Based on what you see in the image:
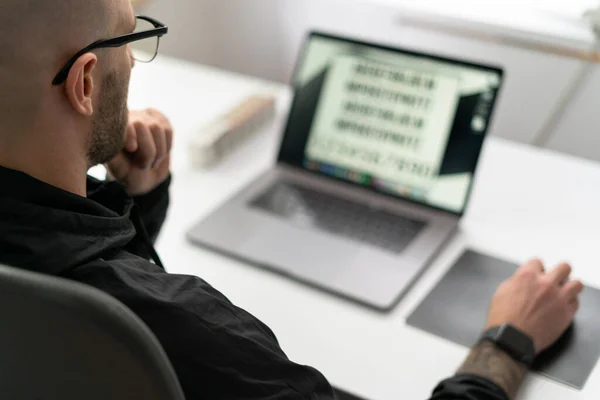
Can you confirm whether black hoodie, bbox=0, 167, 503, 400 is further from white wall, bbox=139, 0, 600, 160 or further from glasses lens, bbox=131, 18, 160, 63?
white wall, bbox=139, 0, 600, 160

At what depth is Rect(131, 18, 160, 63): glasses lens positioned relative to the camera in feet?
2.84

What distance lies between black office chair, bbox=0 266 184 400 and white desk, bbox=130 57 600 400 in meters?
0.44

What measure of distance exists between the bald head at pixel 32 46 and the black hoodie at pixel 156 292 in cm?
8

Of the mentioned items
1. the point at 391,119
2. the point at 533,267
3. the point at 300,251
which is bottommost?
the point at 300,251

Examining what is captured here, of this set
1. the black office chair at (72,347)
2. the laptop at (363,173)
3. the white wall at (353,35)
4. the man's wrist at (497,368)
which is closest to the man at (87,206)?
the black office chair at (72,347)

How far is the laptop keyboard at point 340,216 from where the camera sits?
A: 3.94ft

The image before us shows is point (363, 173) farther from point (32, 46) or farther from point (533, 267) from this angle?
point (32, 46)

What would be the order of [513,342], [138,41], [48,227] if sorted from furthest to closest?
1. [513,342]
2. [138,41]
3. [48,227]

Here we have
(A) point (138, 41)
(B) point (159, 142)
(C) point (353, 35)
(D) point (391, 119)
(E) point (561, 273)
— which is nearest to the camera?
(A) point (138, 41)

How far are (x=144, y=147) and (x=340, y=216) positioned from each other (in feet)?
1.20

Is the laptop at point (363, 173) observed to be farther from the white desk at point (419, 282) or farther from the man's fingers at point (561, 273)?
the man's fingers at point (561, 273)

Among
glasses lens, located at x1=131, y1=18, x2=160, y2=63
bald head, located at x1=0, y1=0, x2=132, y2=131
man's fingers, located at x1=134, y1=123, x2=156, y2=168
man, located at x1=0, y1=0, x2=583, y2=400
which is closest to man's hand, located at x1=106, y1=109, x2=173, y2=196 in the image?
man's fingers, located at x1=134, y1=123, x2=156, y2=168

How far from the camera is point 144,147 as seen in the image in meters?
1.14

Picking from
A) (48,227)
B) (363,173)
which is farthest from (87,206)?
(363,173)
